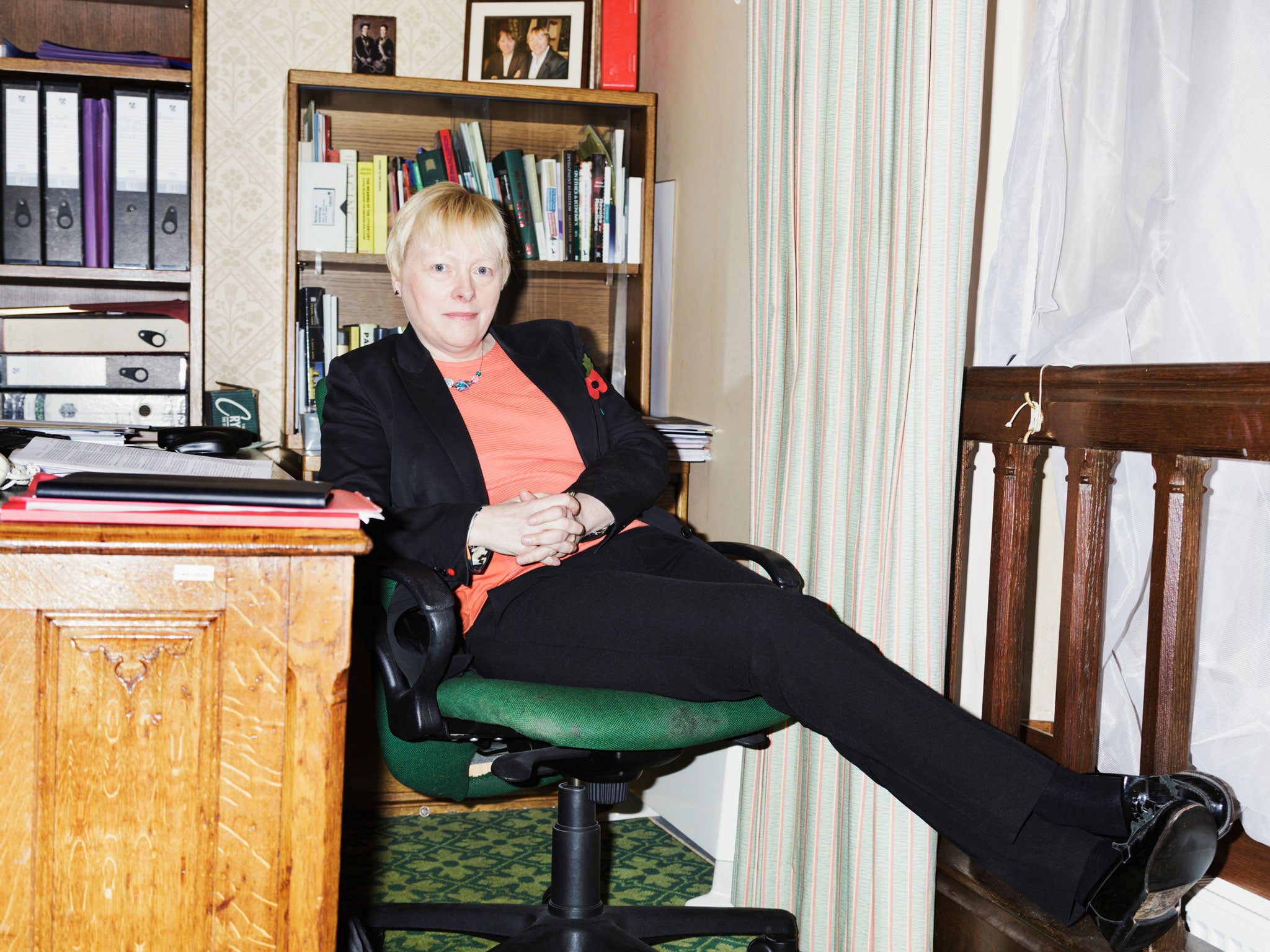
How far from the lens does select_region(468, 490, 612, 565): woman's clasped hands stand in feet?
4.76

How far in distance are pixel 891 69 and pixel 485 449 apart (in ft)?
2.58

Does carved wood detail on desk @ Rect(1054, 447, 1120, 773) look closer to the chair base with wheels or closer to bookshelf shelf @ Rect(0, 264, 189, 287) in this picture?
the chair base with wheels

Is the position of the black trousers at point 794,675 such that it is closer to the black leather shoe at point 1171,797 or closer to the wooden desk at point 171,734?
the black leather shoe at point 1171,797

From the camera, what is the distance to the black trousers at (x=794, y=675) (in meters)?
1.15

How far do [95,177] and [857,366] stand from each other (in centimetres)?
171

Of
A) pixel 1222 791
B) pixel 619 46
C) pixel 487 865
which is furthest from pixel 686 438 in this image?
pixel 1222 791

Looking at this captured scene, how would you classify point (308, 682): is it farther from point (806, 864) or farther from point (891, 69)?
point (891, 69)

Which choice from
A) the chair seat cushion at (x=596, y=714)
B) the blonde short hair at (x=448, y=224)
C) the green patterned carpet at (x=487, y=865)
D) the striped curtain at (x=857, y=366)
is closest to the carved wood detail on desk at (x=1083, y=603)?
the striped curtain at (x=857, y=366)

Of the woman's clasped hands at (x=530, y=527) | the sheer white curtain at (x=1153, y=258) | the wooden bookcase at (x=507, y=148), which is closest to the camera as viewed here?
the sheer white curtain at (x=1153, y=258)

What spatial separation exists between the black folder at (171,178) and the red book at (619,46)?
3.15ft

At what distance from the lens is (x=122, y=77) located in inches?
91.4

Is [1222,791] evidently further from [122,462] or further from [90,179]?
[90,179]

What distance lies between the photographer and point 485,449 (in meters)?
1.65

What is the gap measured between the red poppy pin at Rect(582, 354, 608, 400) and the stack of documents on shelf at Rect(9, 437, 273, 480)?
0.61m
